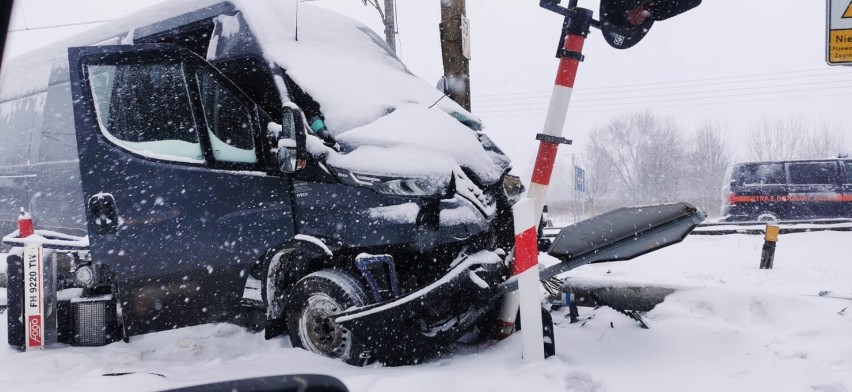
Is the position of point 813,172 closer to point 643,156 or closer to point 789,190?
point 789,190

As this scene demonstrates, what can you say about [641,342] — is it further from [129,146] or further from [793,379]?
[129,146]

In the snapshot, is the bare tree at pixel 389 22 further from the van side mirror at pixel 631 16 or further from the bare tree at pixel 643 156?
the bare tree at pixel 643 156

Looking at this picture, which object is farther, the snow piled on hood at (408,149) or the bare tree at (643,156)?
the bare tree at (643,156)

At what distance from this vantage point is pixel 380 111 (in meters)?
3.42

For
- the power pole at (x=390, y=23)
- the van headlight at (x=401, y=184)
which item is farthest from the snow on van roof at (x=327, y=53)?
the power pole at (x=390, y=23)

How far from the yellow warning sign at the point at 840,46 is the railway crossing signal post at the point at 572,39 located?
1700 millimetres

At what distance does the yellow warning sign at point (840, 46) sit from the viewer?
417 centimetres

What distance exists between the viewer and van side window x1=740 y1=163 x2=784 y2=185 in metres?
13.6

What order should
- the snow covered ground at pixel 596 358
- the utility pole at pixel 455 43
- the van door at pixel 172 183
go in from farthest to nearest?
the utility pole at pixel 455 43 → the van door at pixel 172 183 → the snow covered ground at pixel 596 358

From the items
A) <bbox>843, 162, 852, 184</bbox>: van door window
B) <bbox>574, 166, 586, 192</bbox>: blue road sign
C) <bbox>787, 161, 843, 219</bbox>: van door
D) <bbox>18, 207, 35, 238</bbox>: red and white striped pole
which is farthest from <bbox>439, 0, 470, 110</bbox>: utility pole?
<bbox>574, 166, 586, 192</bbox>: blue road sign

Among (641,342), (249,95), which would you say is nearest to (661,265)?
(641,342)

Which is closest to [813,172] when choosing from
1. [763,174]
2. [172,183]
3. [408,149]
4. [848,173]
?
[848,173]

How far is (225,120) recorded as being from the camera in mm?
3596

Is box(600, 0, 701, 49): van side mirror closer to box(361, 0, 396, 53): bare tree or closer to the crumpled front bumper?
the crumpled front bumper
